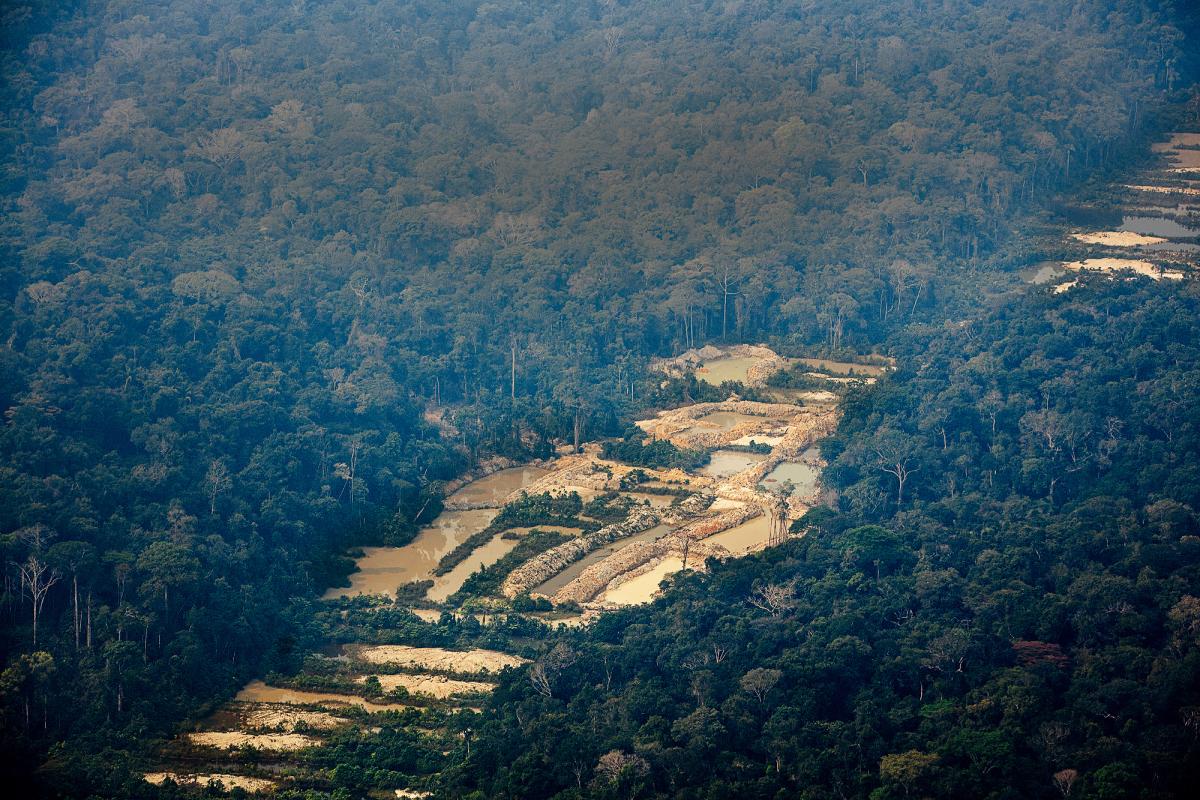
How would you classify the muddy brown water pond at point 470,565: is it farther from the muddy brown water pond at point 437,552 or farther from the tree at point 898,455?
the tree at point 898,455

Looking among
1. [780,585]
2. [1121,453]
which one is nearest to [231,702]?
[780,585]

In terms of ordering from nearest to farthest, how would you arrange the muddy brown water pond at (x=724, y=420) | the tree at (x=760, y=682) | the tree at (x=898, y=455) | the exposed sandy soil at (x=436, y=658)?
1. the tree at (x=760, y=682)
2. the exposed sandy soil at (x=436, y=658)
3. the tree at (x=898, y=455)
4. the muddy brown water pond at (x=724, y=420)

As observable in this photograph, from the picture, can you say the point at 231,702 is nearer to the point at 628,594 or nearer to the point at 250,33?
the point at 628,594

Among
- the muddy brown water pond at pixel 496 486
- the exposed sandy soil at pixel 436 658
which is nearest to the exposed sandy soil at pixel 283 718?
the exposed sandy soil at pixel 436 658

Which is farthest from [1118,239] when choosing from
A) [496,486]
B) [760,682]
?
[760,682]

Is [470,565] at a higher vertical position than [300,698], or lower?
higher

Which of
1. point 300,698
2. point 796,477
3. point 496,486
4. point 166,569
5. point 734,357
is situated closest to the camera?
point 300,698

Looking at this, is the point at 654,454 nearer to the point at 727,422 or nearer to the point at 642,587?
the point at 727,422

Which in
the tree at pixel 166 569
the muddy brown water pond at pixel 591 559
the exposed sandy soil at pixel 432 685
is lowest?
the exposed sandy soil at pixel 432 685
